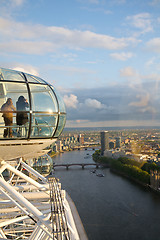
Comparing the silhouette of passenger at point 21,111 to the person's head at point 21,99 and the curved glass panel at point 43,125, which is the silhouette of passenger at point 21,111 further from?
the curved glass panel at point 43,125

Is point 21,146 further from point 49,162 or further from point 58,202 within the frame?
point 49,162

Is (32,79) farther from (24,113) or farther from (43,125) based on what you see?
(43,125)

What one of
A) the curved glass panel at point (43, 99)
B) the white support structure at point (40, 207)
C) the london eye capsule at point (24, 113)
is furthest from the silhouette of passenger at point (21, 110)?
the white support structure at point (40, 207)

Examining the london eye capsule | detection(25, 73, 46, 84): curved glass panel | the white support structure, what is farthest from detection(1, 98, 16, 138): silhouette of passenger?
the white support structure

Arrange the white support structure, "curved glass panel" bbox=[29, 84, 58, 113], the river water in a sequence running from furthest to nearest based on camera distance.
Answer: the river water → "curved glass panel" bbox=[29, 84, 58, 113] → the white support structure

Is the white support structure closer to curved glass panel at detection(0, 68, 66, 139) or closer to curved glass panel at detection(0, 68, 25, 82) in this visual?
curved glass panel at detection(0, 68, 66, 139)

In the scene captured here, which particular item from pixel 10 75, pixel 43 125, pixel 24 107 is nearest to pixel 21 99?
pixel 24 107
